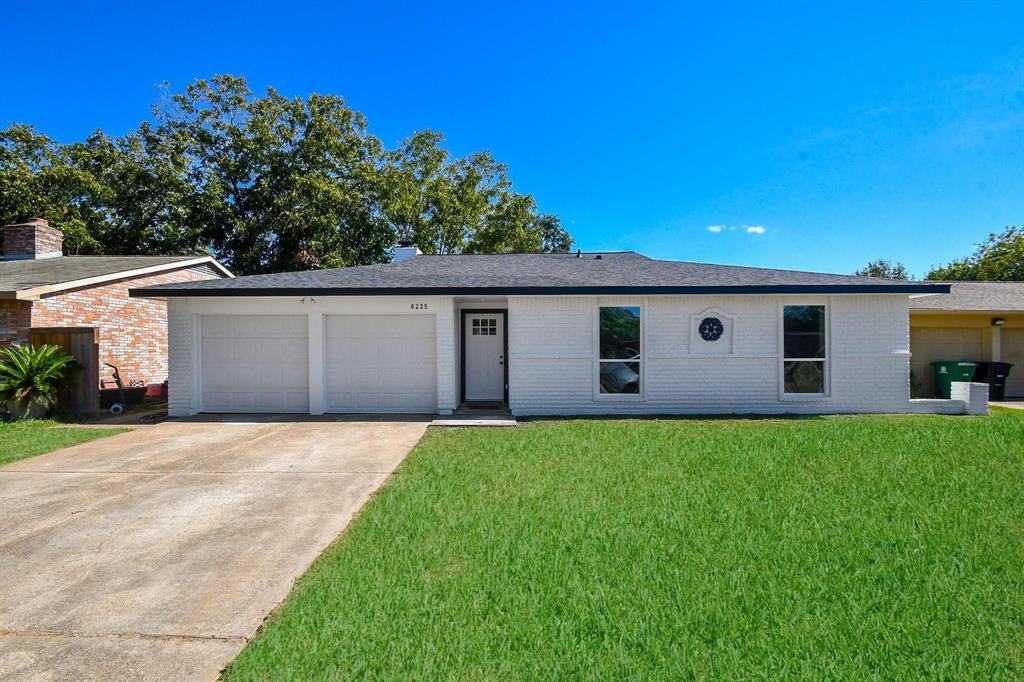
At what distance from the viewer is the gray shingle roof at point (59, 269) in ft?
39.5

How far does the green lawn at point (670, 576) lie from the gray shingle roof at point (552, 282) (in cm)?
442

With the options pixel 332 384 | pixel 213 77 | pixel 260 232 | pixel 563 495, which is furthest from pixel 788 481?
pixel 213 77

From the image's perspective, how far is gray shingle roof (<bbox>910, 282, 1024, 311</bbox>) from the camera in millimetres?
13516

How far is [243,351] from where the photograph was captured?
11.0 meters

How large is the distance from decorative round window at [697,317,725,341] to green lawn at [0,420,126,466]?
10.9 meters

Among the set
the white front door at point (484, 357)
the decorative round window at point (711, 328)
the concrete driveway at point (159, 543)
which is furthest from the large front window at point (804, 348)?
the concrete driveway at point (159, 543)

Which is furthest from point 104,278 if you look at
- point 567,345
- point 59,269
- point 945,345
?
point 945,345

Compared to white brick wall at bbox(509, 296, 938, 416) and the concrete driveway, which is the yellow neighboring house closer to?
white brick wall at bbox(509, 296, 938, 416)

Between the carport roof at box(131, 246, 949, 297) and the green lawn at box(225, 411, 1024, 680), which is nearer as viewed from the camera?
the green lawn at box(225, 411, 1024, 680)

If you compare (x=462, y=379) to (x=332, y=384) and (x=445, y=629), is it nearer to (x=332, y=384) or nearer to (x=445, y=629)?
(x=332, y=384)

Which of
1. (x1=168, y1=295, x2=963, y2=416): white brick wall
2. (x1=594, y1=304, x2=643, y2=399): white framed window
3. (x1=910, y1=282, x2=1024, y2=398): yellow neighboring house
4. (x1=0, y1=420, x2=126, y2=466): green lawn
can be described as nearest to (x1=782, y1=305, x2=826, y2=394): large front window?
(x1=168, y1=295, x2=963, y2=416): white brick wall

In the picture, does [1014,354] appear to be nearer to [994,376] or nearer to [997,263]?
[994,376]

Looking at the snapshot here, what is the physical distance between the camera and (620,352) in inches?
419

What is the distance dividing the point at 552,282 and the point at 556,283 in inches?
5.5
